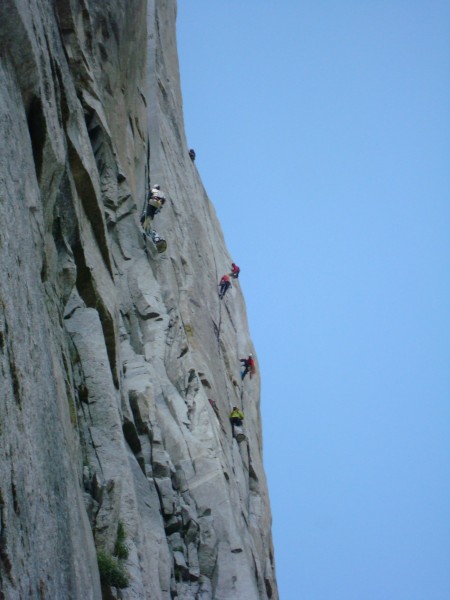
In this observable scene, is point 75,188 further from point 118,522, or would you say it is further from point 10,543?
point 10,543

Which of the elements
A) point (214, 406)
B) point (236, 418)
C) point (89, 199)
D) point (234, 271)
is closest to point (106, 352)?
point (89, 199)

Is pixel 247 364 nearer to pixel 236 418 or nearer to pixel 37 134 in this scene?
pixel 236 418

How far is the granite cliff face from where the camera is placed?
855cm

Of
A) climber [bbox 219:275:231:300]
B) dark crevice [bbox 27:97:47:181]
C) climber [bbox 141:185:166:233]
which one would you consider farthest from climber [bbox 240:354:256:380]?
dark crevice [bbox 27:97:47:181]

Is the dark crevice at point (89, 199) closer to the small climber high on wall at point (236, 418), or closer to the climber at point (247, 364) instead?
the small climber high on wall at point (236, 418)

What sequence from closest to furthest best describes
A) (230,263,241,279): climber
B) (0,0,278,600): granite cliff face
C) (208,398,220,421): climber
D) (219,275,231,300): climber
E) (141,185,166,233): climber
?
(0,0,278,600): granite cliff face
(208,398,220,421): climber
(141,185,166,233): climber
(219,275,231,300): climber
(230,263,241,279): climber

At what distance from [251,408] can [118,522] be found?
1875cm

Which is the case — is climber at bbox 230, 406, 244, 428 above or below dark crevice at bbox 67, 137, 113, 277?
below

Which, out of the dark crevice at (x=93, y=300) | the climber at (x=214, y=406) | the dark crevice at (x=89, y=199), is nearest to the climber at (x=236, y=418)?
the climber at (x=214, y=406)

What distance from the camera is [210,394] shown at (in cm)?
2362

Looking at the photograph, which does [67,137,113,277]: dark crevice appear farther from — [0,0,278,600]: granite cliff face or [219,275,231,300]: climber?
[219,275,231,300]: climber

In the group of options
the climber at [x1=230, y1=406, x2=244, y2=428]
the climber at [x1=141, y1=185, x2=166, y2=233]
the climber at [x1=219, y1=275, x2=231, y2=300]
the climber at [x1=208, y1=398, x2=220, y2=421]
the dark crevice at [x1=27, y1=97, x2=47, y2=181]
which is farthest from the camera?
the climber at [x1=219, y1=275, x2=231, y2=300]

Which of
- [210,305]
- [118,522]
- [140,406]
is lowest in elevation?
[118,522]

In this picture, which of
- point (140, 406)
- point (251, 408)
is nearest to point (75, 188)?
point (140, 406)
